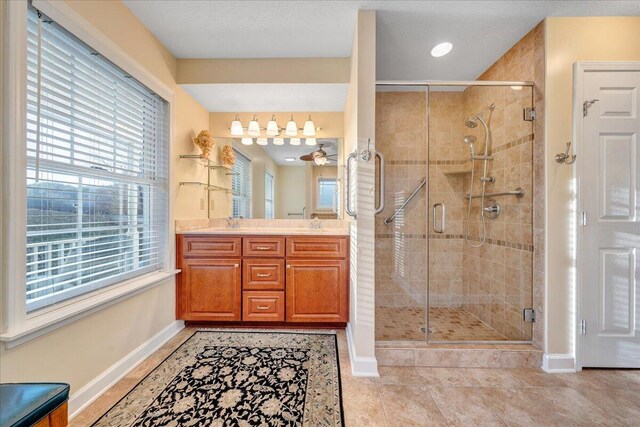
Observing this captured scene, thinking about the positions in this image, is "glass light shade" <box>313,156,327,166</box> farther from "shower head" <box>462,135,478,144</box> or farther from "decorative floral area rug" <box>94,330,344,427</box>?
"decorative floral area rug" <box>94,330,344,427</box>

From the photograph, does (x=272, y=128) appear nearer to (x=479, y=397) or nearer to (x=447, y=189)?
(x=447, y=189)

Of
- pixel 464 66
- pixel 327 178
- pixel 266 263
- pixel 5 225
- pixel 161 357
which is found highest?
pixel 464 66

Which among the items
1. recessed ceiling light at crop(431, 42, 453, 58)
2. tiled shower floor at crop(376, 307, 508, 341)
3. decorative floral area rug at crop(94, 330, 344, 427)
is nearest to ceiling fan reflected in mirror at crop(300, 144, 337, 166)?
recessed ceiling light at crop(431, 42, 453, 58)

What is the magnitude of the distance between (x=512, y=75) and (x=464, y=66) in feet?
1.53

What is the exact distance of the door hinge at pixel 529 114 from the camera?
206 cm

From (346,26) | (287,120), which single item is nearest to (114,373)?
(287,120)

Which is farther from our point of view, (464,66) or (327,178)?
(327,178)

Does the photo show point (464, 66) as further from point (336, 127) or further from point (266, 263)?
point (266, 263)

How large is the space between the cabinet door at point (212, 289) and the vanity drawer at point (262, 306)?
6 centimetres

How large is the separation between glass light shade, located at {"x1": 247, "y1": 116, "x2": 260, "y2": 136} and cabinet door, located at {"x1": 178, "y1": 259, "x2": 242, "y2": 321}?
1.47 meters

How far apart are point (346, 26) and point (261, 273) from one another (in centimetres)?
213

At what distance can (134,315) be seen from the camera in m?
1.98

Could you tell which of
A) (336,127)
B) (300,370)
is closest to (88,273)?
(300,370)

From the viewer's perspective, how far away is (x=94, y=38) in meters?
1.65
